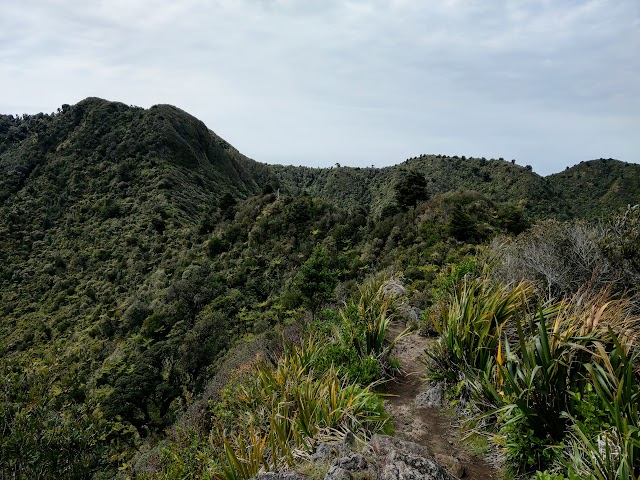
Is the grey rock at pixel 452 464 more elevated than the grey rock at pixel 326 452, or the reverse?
the grey rock at pixel 452 464

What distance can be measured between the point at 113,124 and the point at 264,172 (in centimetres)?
3415

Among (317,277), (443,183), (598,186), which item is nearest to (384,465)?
(317,277)

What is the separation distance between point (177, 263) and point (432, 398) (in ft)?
104

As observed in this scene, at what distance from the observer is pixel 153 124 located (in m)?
62.3

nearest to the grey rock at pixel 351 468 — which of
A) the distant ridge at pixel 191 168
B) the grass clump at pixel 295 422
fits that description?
the grass clump at pixel 295 422

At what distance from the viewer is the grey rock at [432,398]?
4758mm

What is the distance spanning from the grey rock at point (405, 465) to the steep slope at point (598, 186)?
60799 mm

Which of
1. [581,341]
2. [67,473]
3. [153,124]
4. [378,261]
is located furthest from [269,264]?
[153,124]

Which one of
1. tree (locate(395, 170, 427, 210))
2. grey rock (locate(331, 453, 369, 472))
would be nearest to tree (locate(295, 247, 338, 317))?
grey rock (locate(331, 453, 369, 472))

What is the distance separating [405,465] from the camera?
299 centimetres

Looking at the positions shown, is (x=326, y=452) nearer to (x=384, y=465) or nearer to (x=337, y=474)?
(x=337, y=474)

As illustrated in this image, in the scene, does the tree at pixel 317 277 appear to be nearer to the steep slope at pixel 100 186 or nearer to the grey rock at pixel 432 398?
the grey rock at pixel 432 398

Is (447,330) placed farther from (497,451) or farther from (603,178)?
(603,178)

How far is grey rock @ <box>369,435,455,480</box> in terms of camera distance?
116 inches
